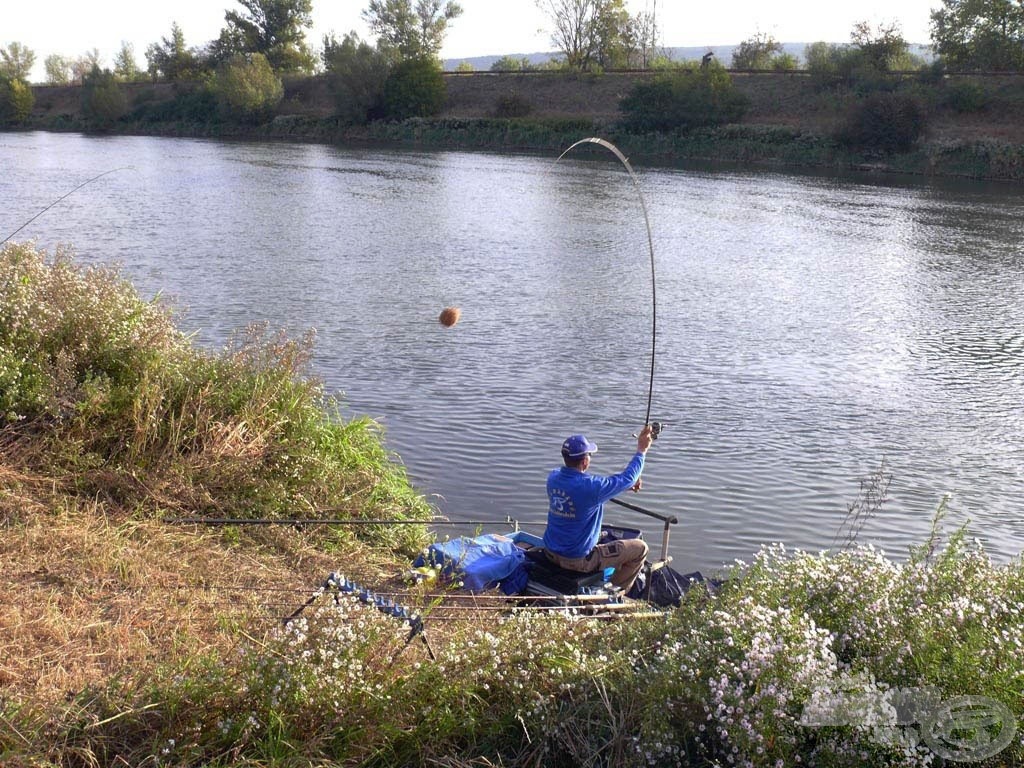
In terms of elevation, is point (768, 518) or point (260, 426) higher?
point (260, 426)

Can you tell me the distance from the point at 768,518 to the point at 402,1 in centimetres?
8430

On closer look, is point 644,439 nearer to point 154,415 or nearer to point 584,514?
point 584,514

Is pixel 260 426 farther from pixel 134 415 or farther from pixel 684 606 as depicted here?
pixel 684 606

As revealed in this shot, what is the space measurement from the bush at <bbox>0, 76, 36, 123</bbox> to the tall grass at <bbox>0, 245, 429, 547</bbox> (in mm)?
77515

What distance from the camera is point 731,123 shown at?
5522cm

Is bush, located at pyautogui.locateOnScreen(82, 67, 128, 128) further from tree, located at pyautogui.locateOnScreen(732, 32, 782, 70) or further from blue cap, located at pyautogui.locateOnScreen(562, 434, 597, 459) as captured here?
blue cap, located at pyautogui.locateOnScreen(562, 434, 597, 459)

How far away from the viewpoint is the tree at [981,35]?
57.9 m

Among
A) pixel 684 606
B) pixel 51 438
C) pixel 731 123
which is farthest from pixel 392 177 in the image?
pixel 684 606

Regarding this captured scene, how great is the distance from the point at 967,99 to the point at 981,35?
448 inches

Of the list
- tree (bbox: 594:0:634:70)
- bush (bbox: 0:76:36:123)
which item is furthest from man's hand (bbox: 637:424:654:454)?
bush (bbox: 0:76:36:123)

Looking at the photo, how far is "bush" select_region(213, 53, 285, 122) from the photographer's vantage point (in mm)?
69000

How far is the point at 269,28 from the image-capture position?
9506cm

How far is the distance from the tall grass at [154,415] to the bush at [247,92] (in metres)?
65.0

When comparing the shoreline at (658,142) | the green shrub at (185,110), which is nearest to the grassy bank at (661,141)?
the shoreline at (658,142)
